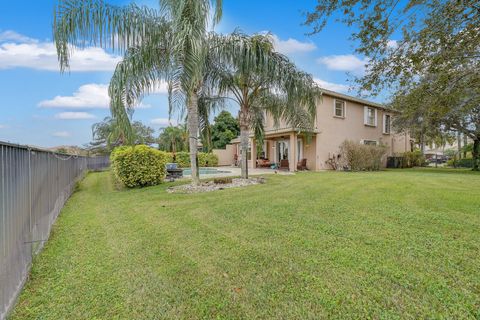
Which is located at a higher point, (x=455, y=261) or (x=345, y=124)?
(x=345, y=124)

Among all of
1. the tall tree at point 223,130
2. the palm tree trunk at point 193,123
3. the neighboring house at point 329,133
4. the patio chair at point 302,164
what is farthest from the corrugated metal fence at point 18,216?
the tall tree at point 223,130

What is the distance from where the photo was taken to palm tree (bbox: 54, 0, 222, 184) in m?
7.21

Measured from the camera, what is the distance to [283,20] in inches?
328

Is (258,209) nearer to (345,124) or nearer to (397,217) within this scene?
(397,217)

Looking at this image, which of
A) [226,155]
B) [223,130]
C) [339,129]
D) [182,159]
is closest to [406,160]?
[339,129]

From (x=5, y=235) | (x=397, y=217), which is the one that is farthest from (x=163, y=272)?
(x=397, y=217)

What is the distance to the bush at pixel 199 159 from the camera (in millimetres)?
25234

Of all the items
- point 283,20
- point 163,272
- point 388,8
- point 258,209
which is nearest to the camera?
point 163,272

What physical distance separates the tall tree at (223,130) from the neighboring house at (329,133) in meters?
12.6

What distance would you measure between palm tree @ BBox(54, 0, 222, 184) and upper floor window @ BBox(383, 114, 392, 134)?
2035 centimetres

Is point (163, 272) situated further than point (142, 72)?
No

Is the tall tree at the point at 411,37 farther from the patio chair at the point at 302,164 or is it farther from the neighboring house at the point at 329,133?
the patio chair at the point at 302,164

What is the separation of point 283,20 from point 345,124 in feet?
45.2

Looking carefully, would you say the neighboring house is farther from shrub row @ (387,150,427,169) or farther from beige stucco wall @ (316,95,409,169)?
shrub row @ (387,150,427,169)
